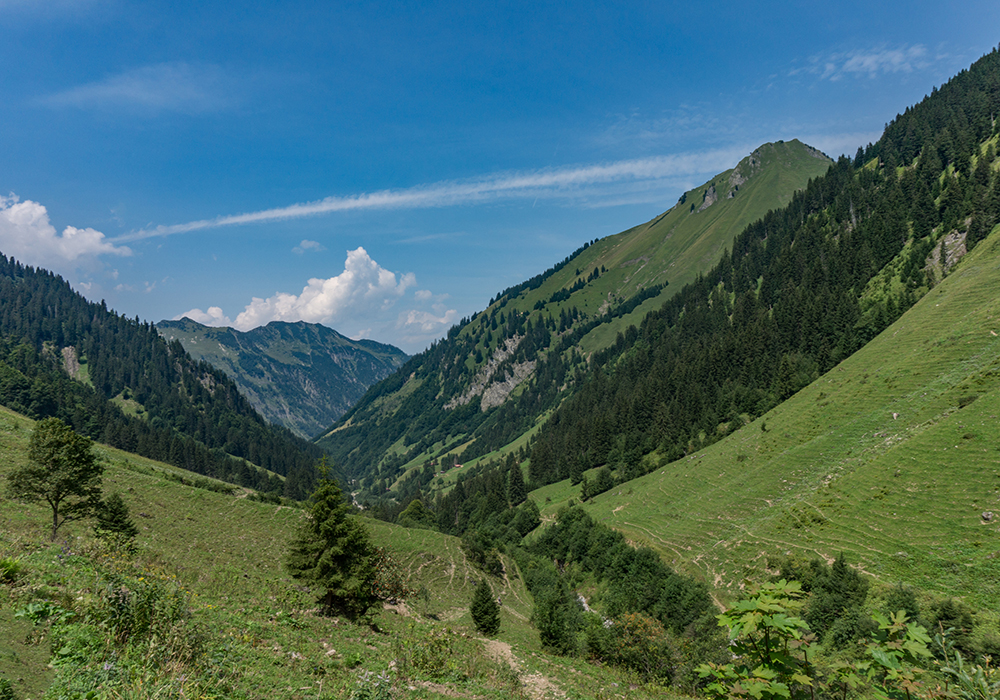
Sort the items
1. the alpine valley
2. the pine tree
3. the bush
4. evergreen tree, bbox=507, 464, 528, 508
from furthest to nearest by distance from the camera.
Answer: evergreen tree, bbox=507, 464, 528, 508
the pine tree
the bush
the alpine valley

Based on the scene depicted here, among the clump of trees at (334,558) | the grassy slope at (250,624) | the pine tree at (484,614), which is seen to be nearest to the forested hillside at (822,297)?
the pine tree at (484,614)

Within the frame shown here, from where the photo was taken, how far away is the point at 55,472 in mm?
31328

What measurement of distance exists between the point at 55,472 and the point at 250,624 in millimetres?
23302

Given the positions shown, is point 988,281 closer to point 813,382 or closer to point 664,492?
point 813,382

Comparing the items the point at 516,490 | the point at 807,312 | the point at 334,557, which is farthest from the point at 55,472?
the point at 807,312

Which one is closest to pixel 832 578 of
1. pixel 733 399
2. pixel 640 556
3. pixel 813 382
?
pixel 640 556

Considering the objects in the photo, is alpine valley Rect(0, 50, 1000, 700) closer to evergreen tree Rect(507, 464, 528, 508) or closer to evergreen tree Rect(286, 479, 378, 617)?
evergreen tree Rect(286, 479, 378, 617)

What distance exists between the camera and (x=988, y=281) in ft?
263

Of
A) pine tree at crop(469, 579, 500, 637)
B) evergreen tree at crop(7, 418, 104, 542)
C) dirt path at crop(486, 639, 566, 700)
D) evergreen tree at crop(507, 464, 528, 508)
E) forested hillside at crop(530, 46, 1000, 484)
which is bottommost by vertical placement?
evergreen tree at crop(507, 464, 528, 508)

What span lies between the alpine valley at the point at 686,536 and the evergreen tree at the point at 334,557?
29 cm

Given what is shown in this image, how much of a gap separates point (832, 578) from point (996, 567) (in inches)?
506

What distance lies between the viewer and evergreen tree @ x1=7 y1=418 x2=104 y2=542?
30812 mm

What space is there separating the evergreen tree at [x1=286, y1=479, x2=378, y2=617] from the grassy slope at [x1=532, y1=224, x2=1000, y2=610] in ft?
169

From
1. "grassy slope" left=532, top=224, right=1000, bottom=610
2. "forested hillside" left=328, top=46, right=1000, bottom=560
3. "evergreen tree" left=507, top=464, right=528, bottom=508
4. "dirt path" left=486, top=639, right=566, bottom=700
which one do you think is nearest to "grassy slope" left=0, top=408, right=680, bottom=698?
"dirt path" left=486, top=639, right=566, bottom=700
